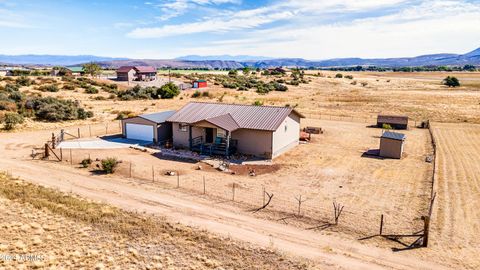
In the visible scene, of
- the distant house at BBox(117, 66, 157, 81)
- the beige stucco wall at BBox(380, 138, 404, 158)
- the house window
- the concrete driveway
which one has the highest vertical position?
the distant house at BBox(117, 66, 157, 81)

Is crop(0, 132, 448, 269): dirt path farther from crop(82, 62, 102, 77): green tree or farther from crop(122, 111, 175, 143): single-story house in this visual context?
crop(82, 62, 102, 77): green tree

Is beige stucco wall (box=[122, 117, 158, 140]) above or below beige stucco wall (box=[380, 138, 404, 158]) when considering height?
above

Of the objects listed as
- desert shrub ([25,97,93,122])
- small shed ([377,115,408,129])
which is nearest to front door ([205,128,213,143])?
desert shrub ([25,97,93,122])

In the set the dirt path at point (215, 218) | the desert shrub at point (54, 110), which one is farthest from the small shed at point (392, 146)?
the desert shrub at point (54, 110)

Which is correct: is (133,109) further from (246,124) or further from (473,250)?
(473,250)

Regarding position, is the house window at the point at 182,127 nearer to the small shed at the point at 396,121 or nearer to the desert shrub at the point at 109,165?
the desert shrub at the point at 109,165
